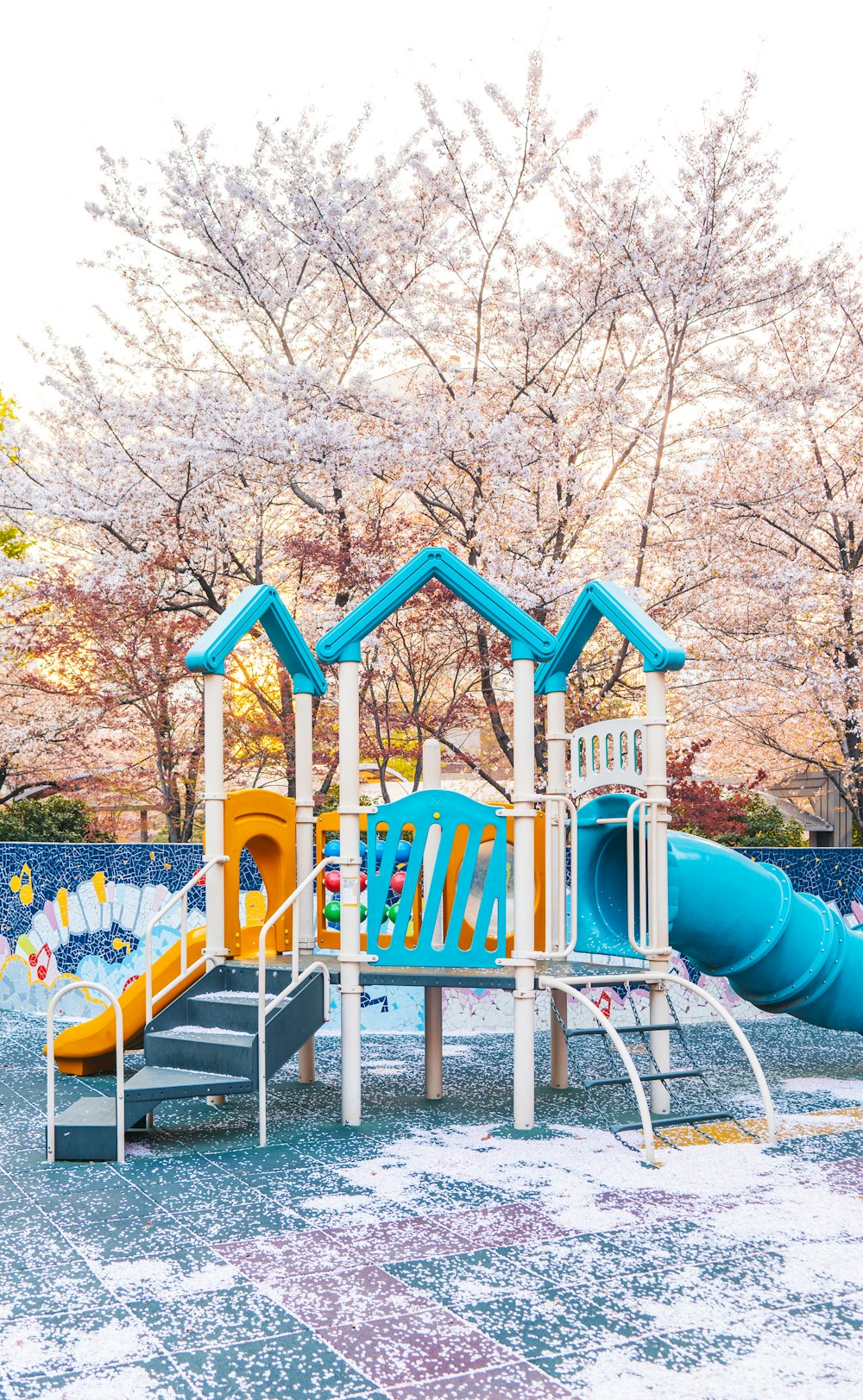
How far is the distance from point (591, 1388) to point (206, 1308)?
4.03 feet

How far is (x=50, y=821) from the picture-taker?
15.4 meters

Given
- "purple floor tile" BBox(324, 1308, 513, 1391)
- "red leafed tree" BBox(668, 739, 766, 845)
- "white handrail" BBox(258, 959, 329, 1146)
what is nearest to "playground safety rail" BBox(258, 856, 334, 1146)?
"white handrail" BBox(258, 959, 329, 1146)

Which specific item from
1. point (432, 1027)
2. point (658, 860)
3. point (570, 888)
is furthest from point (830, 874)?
point (432, 1027)

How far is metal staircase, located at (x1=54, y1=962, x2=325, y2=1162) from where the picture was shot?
18.1 ft

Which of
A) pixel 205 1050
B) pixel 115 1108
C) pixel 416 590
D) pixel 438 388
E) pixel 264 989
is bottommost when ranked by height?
pixel 115 1108

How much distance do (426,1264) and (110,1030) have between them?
3788 millimetres

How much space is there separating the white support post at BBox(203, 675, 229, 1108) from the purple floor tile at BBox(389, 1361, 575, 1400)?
380 centimetres

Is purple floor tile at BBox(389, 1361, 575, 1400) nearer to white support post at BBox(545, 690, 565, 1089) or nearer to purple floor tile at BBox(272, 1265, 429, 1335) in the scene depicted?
purple floor tile at BBox(272, 1265, 429, 1335)

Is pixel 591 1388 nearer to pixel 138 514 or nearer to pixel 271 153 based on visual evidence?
pixel 138 514

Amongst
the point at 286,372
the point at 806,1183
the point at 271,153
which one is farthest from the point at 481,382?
the point at 806,1183

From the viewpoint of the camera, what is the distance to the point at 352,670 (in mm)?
6418

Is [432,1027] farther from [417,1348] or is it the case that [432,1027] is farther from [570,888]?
[417,1348]

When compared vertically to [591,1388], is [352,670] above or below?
above

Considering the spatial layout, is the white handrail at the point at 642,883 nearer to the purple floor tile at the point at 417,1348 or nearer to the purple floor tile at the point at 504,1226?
the purple floor tile at the point at 504,1226
